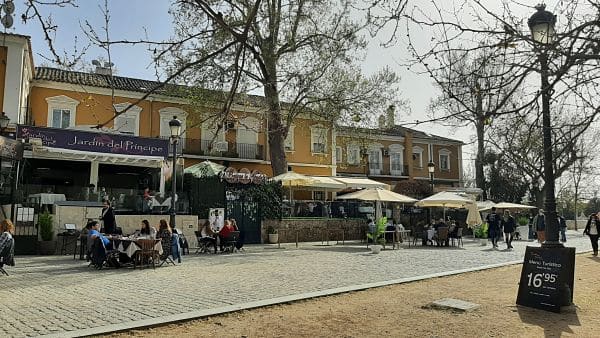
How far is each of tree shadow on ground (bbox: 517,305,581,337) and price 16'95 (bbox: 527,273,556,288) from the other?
40cm

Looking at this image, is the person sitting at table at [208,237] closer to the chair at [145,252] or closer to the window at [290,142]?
the chair at [145,252]

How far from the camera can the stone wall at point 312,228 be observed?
20734mm

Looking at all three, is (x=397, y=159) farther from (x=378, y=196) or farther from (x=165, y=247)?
(x=165, y=247)

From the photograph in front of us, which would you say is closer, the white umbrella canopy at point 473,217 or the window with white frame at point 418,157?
the white umbrella canopy at point 473,217

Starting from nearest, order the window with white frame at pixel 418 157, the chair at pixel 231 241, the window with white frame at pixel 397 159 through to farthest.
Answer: the chair at pixel 231 241 → the window with white frame at pixel 397 159 → the window with white frame at pixel 418 157

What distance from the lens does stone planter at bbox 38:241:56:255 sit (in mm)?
14969

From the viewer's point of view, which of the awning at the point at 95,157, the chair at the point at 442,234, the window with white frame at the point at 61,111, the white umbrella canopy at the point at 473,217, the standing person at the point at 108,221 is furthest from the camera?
the window with white frame at the point at 61,111

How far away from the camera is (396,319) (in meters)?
6.52

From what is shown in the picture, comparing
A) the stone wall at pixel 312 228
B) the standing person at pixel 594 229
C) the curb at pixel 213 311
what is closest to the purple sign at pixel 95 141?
the stone wall at pixel 312 228

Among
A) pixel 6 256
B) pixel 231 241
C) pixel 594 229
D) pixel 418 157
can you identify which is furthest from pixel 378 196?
pixel 418 157

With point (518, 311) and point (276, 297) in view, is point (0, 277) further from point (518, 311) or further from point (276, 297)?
point (518, 311)

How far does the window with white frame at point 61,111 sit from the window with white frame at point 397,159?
93.2 ft

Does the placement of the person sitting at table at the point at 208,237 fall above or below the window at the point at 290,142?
below

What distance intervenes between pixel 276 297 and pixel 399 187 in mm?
22093
